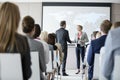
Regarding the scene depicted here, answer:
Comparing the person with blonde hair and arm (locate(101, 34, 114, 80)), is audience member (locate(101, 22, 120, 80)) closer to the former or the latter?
arm (locate(101, 34, 114, 80))

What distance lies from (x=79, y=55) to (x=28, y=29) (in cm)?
629

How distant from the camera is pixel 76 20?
11.9 metres

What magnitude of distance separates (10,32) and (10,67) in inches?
12.7

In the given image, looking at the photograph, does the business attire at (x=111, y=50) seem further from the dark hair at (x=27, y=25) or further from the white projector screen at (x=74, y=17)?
the white projector screen at (x=74, y=17)

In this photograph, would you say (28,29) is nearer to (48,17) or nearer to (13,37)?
(13,37)

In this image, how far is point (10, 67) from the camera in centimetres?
246

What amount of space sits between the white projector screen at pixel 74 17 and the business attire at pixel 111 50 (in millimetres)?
9093

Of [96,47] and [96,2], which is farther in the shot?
[96,2]

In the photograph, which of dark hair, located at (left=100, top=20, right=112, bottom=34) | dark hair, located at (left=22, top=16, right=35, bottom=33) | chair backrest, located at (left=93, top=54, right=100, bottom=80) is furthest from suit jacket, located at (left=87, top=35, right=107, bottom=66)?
dark hair, located at (left=22, top=16, right=35, bottom=33)

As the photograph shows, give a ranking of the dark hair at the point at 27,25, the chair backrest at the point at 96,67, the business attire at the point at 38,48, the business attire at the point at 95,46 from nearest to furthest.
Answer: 1. the dark hair at the point at 27,25
2. the business attire at the point at 38,48
3. the chair backrest at the point at 96,67
4. the business attire at the point at 95,46

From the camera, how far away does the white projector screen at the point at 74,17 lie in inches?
465

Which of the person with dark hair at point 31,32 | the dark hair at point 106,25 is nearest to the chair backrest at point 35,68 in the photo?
the person with dark hair at point 31,32

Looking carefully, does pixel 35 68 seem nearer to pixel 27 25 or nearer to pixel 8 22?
pixel 27 25

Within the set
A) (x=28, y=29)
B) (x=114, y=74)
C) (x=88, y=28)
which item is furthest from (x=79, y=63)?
(x=114, y=74)
